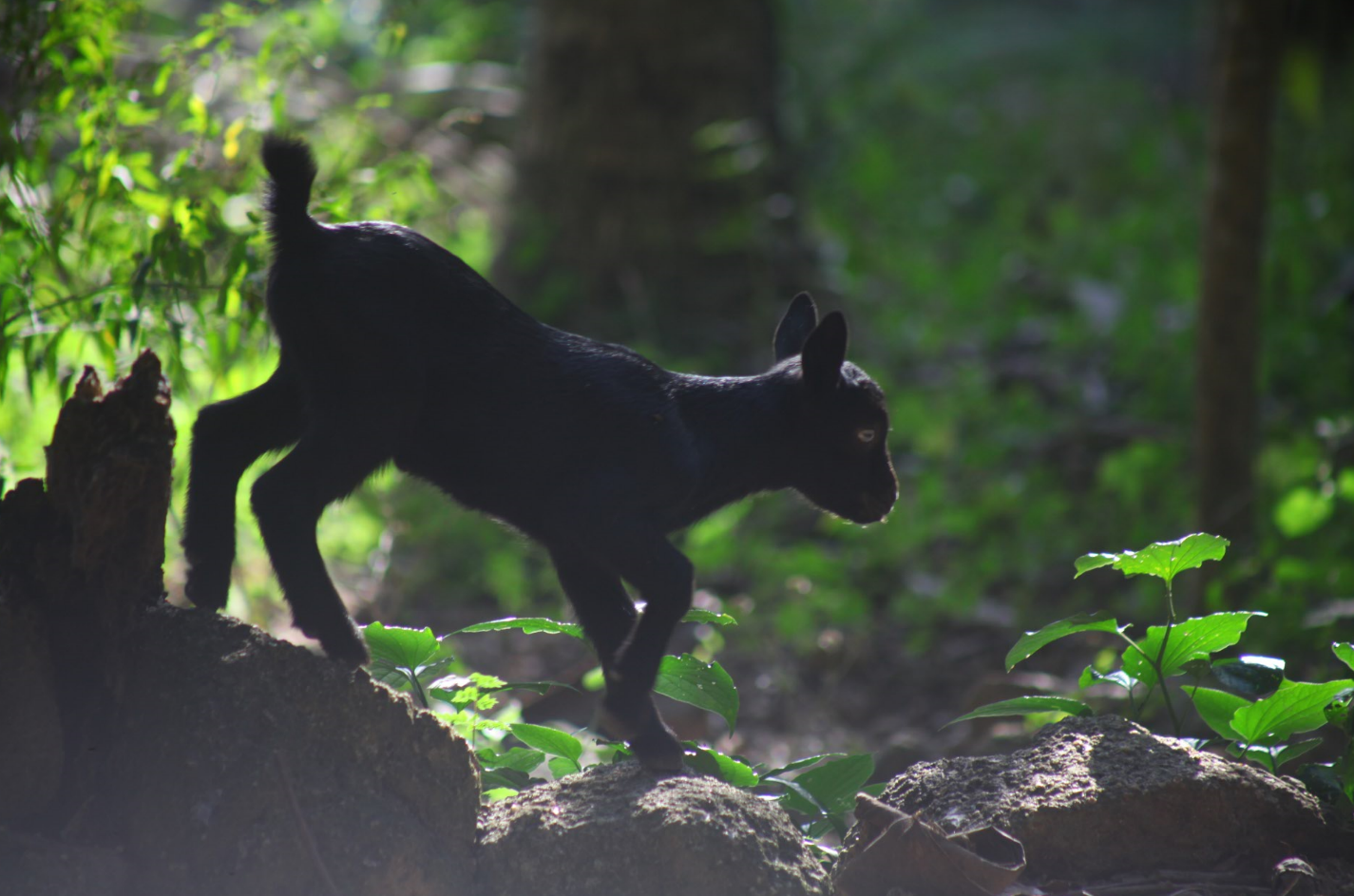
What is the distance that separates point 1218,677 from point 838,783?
1.08 metres

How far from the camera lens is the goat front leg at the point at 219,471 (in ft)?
11.4

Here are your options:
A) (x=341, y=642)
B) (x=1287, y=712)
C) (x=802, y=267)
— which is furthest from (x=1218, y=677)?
(x=802, y=267)

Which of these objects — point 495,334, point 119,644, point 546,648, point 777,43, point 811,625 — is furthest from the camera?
point 777,43

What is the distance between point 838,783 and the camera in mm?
3508

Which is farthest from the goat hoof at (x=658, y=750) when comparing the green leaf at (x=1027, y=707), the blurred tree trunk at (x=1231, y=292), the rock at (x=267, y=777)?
the blurred tree trunk at (x=1231, y=292)

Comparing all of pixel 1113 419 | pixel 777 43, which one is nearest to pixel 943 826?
pixel 1113 419

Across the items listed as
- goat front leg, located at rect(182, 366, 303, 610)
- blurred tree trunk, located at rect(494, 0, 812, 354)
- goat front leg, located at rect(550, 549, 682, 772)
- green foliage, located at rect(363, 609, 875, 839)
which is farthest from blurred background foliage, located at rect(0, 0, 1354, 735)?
green foliage, located at rect(363, 609, 875, 839)

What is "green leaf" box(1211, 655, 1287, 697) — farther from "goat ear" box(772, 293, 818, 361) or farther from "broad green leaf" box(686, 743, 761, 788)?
"goat ear" box(772, 293, 818, 361)

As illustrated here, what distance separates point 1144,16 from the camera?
2075cm

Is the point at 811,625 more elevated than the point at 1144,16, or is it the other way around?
the point at 1144,16

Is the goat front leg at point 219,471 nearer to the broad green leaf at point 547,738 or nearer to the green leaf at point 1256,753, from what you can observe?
the broad green leaf at point 547,738

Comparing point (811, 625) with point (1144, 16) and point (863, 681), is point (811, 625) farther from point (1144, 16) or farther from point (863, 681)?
point (1144, 16)

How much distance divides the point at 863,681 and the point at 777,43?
241 inches

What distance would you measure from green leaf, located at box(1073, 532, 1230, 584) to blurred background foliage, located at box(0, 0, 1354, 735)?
6.86ft
